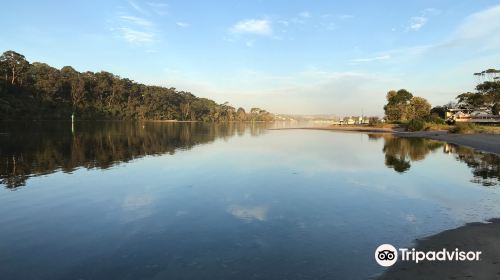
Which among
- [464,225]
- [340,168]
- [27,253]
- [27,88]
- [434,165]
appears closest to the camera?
[27,253]

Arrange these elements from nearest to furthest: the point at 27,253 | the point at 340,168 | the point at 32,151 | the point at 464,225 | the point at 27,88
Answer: the point at 27,253, the point at 464,225, the point at 340,168, the point at 32,151, the point at 27,88

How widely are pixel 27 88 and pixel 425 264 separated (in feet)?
459

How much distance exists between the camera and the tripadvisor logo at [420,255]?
31.0ft

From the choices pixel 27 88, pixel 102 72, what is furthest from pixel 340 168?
pixel 102 72

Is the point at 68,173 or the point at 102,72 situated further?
the point at 102,72

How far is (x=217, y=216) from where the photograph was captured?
46.2ft

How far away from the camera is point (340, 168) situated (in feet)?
95.3

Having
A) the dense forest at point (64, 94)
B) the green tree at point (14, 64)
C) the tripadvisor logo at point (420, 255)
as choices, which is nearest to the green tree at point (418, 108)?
the tripadvisor logo at point (420, 255)

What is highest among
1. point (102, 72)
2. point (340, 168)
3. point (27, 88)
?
point (102, 72)

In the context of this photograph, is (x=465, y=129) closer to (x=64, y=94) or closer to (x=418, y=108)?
(x=418, y=108)

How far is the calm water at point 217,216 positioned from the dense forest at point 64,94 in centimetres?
10253

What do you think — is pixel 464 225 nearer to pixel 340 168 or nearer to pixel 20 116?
pixel 340 168

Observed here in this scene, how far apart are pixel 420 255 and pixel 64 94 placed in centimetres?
15976

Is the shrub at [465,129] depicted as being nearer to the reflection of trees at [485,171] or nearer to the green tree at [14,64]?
the reflection of trees at [485,171]
